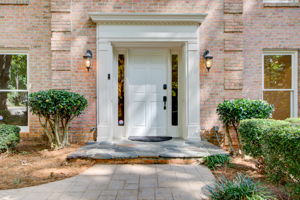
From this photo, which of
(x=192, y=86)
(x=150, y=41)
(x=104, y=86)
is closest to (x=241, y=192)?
(x=192, y=86)

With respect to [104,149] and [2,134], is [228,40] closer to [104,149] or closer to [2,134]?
[104,149]

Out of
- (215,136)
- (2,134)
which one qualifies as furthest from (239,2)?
(2,134)

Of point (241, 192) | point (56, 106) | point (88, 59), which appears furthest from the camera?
point (88, 59)

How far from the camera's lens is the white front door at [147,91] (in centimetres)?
570

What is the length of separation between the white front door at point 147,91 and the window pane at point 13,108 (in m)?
2.88

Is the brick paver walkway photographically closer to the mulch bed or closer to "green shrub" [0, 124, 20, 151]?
the mulch bed

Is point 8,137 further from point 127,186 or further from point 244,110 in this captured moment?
point 244,110

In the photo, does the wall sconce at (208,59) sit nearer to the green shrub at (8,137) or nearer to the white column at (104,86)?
the white column at (104,86)

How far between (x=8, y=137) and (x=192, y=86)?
4296 millimetres

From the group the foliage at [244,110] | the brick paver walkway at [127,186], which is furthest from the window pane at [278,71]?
the brick paver walkway at [127,186]

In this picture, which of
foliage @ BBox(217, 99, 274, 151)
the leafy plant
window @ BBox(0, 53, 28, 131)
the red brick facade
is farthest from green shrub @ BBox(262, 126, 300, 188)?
window @ BBox(0, 53, 28, 131)

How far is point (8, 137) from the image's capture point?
4430 millimetres

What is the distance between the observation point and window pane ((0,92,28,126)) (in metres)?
5.78

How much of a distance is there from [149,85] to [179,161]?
8.11 ft
